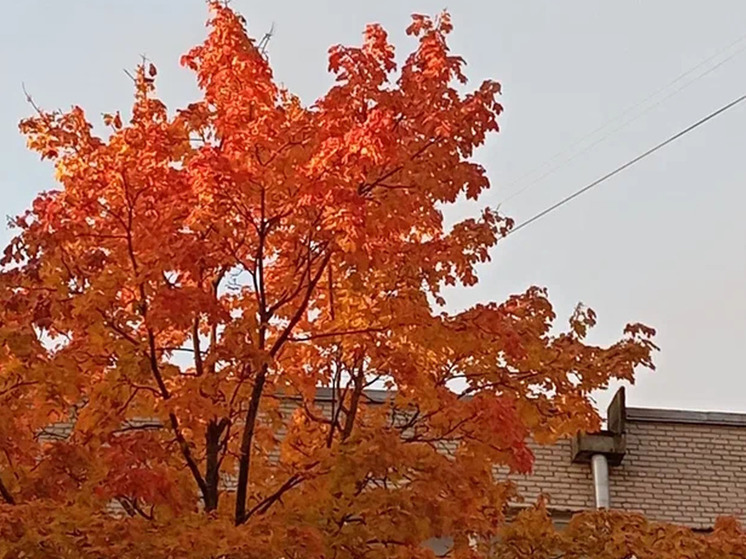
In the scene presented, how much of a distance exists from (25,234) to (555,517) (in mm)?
6393

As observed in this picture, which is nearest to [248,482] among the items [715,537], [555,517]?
[715,537]

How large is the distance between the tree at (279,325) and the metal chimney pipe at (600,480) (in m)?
4.15

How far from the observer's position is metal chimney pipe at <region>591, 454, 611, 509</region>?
37.4 ft

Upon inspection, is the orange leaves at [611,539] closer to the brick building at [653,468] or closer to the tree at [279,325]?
the tree at [279,325]

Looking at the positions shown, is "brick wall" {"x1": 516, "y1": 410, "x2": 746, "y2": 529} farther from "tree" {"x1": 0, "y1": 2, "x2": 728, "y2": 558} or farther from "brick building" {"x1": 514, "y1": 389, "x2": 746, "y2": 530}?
"tree" {"x1": 0, "y1": 2, "x2": 728, "y2": 558}

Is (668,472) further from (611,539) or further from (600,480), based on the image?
(611,539)

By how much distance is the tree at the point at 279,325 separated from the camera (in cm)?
629

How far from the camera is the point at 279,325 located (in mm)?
7469

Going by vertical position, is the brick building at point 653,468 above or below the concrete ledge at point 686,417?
below

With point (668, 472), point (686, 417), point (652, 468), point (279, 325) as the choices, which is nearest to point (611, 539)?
point (279, 325)

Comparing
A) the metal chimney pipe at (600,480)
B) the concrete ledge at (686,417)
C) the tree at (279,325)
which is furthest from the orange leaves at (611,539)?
the concrete ledge at (686,417)

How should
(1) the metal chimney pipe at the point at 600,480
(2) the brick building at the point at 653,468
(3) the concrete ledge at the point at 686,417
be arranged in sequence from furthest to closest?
(3) the concrete ledge at the point at 686,417
(2) the brick building at the point at 653,468
(1) the metal chimney pipe at the point at 600,480

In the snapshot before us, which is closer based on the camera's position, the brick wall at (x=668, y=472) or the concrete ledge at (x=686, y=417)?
the brick wall at (x=668, y=472)

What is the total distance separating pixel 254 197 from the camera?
679 centimetres
